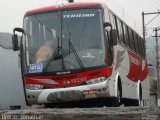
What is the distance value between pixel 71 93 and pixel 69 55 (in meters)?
1.04

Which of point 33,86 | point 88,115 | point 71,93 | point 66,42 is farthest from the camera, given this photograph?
point 33,86

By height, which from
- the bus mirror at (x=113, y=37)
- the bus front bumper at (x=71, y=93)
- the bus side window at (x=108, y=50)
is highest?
the bus mirror at (x=113, y=37)

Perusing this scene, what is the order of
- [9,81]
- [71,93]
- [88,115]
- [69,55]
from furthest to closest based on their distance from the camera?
[9,81] < [69,55] < [71,93] < [88,115]

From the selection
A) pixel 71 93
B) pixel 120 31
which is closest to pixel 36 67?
pixel 71 93

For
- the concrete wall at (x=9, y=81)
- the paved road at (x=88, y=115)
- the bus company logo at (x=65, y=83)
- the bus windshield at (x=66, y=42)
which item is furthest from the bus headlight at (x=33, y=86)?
the paved road at (x=88, y=115)

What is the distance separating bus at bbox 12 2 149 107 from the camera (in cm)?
1346

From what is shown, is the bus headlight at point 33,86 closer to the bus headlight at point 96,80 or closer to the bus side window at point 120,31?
the bus headlight at point 96,80

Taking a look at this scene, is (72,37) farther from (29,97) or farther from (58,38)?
(29,97)

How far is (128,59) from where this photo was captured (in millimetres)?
17719

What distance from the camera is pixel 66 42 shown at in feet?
44.9

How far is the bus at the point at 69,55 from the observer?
13.5 metres

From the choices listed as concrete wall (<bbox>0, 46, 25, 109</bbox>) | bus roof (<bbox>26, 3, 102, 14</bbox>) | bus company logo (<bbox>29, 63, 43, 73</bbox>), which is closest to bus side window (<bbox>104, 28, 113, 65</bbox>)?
bus roof (<bbox>26, 3, 102, 14</bbox>)

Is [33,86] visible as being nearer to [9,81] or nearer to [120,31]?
[120,31]

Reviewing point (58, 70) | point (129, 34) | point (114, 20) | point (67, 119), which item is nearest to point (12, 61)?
point (129, 34)
